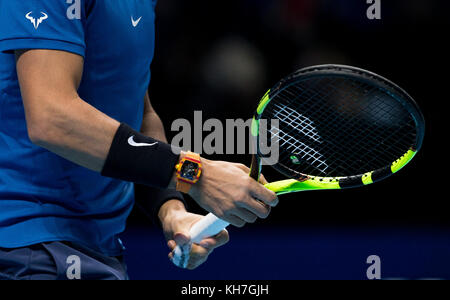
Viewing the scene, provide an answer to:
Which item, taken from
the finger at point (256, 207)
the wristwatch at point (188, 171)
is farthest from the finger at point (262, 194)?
the wristwatch at point (188, 171)

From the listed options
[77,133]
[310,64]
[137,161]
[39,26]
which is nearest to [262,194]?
[137,161]

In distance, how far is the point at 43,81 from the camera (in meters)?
1.08

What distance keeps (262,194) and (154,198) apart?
48cm

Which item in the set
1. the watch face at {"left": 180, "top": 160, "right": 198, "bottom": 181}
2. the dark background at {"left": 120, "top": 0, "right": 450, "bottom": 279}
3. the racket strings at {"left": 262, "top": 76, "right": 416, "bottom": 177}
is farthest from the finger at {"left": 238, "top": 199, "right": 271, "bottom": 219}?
the dark background at {"left": 120, "top": 0, "right": 450, "bottom": 279}

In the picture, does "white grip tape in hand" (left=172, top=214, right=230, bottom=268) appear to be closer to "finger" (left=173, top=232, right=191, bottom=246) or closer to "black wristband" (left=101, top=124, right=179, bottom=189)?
"finger" (left=173, top=232, right=191, bottom=246)

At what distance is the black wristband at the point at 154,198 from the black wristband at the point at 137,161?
0.43m

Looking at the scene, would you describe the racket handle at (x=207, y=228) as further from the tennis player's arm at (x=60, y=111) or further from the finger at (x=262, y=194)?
the tennis player's arm at (x=60, y=111)

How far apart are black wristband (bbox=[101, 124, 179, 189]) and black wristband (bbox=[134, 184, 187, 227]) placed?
0.43 meters

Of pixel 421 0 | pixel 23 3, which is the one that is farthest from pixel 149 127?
pixel 421 0

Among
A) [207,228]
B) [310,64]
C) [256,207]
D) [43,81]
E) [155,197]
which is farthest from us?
[310,64]

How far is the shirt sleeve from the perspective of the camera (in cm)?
109

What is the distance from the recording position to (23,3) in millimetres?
1106

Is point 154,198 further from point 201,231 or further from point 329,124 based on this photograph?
point 329,124

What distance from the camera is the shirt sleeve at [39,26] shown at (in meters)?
1.09
